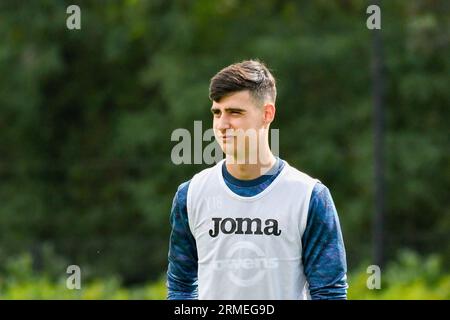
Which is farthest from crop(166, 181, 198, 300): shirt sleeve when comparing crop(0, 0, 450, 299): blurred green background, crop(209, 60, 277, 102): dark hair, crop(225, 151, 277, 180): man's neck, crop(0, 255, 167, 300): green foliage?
crop(0, 0, 450, 299): blurred green background

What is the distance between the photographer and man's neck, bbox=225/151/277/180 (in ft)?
14.8

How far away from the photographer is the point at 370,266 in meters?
13.4

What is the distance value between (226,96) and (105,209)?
53.8ft

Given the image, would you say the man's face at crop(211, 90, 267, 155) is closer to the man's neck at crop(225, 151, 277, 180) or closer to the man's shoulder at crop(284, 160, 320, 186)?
the man's neck at crop(225, 151, 277, 180)

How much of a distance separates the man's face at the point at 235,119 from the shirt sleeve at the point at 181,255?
27 cm

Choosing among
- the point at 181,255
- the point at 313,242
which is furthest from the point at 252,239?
the point at 181,255

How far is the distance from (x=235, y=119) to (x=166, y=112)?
17694 millimetres

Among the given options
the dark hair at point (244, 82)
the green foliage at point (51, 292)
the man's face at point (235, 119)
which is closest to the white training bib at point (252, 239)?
the man's face at point (235, 119)

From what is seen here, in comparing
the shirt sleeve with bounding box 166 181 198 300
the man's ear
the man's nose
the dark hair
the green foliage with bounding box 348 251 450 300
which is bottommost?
the green foliage with bounding box 348 251 450 300

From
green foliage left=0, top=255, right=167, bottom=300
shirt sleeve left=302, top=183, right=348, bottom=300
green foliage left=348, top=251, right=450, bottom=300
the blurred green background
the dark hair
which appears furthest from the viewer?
the blurred green background

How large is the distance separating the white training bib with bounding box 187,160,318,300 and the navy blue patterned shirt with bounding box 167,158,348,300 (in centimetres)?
3

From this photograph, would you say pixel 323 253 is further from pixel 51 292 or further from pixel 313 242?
pixel 51 292
